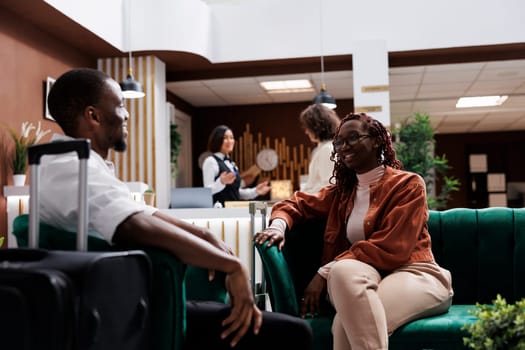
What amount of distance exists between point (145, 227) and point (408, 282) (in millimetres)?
1292

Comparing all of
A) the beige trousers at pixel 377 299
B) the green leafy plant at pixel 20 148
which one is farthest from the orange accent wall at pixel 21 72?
the beige trousers at pixel 377 299

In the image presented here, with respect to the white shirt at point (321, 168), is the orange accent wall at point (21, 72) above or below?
above

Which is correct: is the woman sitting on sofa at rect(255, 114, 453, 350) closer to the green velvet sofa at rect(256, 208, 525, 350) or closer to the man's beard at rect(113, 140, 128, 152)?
the green velvet sofa at rect(256, 208, 525, 350)

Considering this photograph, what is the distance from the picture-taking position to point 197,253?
153 centimetres

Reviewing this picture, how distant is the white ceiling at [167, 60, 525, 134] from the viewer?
322 inches

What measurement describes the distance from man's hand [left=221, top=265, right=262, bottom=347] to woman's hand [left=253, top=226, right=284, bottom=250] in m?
0.92

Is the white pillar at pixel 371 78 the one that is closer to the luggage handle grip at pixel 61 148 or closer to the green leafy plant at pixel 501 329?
the green leafy plant at pixel 501 329

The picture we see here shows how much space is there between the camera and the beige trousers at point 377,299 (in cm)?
225

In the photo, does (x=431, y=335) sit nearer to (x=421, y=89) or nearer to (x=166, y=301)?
(x=166, y=301)

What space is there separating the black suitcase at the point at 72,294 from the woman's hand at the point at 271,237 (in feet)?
3.52

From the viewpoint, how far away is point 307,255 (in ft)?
9.51

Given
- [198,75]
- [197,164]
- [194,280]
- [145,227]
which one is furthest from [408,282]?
[197,164]

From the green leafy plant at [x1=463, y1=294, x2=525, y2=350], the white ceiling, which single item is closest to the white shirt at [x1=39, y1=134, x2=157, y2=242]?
the green leafy plant at [x1=463, y1=294, x2=525, y2=350]

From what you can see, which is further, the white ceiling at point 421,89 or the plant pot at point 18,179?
the white ceiling at point 421,89
